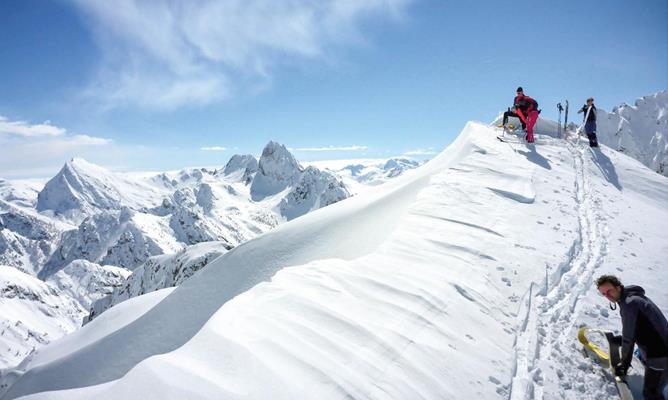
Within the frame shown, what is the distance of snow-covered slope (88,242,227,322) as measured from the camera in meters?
41.9

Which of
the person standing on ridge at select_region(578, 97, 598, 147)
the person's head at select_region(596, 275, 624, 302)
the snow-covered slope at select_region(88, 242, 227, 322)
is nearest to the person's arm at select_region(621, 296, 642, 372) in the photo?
the person's head at select_region(596, 275, 624, 302)

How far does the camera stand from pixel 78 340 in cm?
1031

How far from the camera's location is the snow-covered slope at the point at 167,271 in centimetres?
4191

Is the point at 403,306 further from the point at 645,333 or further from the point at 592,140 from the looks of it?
the point at 592,140

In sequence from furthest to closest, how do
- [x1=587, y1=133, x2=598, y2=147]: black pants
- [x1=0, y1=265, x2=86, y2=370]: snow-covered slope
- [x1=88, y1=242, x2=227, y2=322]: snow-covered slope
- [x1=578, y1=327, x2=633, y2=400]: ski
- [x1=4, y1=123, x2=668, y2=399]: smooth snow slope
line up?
[x1=0, y1=265, x2=86, y2=370]: snow-covered slope → [x1=88, y1=242, x2=227, y2=322]: snow-covered slope → [x1=587, y1=133, x2=598, y2=147]: black pants → [x1=578, y1=327, x2=633, y2=400]: ski → [x1=4, y1=123, x2=668, y2=399]: smooth snow slope

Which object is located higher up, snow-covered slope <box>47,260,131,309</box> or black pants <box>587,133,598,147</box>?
black pants <box>587,133,598,147</box>

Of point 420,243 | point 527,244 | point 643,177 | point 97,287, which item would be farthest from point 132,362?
point 97,287

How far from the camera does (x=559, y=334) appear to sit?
5.66 metres

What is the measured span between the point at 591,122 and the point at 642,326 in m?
19.8

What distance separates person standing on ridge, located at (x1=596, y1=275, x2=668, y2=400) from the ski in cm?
12

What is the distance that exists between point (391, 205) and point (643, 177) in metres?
13.1

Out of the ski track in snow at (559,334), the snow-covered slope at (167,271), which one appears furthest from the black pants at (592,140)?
the snow-covered slope at (167,271)

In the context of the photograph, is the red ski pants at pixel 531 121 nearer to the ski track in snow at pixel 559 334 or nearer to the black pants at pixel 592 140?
the black pants at pixel 592 140

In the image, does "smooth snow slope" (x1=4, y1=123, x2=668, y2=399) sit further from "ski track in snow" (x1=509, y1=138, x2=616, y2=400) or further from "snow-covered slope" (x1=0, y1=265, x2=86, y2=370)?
"snow-covered slope" (x1=0, y1=265, x2=86, y2=370)
